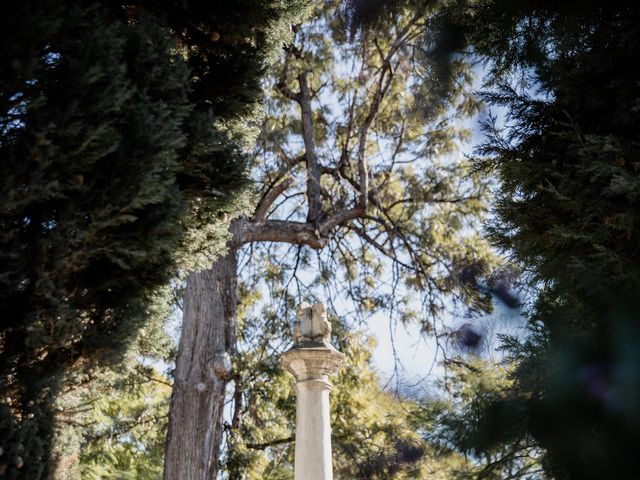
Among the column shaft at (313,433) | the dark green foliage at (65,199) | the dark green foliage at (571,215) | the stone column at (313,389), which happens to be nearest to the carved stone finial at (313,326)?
the stone column at (313,389)

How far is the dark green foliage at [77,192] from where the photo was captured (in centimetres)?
364

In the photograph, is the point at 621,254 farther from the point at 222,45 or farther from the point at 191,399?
the point at 191,399

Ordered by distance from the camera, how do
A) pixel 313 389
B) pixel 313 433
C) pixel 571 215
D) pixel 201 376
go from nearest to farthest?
pixel 571 215 < pixel 313 433 < pixel 313 389 < pixel 201 376

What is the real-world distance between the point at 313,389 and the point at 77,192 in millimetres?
3025

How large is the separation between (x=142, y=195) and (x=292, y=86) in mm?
8085

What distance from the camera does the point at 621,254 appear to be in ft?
14.7

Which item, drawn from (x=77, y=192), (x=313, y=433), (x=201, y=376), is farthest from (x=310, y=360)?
(x=77, y=192)

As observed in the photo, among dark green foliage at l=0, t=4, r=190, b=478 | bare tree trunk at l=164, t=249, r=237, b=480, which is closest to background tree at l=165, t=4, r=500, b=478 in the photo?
bare tree trunk at l=164, t=249, r=237, b=480

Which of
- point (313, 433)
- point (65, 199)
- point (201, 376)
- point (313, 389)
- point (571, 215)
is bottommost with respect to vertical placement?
point (313, 433)

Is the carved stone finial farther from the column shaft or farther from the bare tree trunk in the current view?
the bare tree trunk

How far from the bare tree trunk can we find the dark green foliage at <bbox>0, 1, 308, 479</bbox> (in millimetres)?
3441

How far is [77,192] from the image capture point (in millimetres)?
3932

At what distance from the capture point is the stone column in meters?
5.88

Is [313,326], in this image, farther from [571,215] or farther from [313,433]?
[571,215]
